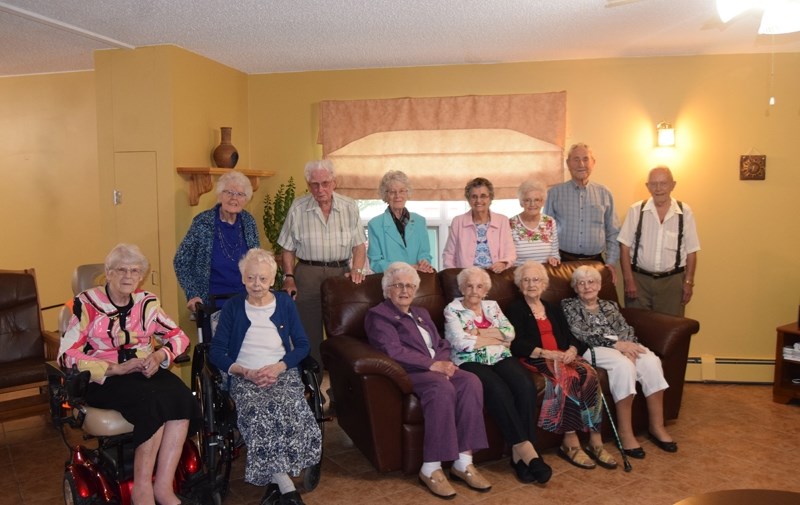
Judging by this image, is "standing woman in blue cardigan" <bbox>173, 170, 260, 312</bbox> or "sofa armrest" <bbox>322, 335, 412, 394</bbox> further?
"standing woman in blue cardigan" <bbox>173, 170, 260, 312</bbox>

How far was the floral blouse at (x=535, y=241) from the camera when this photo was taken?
14.6 feet

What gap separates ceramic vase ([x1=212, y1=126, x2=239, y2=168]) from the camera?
521 centimetres

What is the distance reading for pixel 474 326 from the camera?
382 cm

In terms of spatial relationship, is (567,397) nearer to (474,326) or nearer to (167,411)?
(474,326)

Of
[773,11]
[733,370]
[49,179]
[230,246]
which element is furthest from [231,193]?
[733,370]

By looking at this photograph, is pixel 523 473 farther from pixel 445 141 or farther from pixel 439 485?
pixel 445 141

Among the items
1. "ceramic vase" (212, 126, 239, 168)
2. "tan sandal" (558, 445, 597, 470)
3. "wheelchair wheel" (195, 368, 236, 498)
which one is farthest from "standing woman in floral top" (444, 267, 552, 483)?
"ceramic vase" (212, 126, 239, 168)

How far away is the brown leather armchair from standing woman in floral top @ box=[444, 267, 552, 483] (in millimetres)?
2406

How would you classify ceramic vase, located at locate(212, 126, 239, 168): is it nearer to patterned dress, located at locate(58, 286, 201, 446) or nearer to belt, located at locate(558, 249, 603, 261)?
patterned dress, located at locate(58, 286, 201, 446)

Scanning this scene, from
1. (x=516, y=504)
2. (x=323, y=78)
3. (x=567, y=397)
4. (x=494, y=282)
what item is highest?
(x=323, y=78)

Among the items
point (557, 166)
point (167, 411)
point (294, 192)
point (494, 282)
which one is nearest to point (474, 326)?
point (494, 282)

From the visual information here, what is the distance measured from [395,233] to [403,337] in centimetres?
80

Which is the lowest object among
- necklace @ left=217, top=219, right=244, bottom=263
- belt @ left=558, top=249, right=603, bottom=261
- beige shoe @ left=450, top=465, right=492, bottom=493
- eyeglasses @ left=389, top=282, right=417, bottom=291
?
beige shoe @ left=450, top=465, right=492, bottom=493

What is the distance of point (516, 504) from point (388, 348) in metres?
0.96
